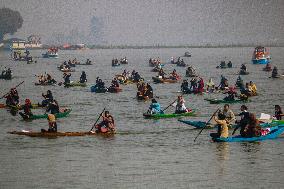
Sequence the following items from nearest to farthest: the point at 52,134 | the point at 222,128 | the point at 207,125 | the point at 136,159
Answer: the point at 136,159 → the point at 222,128 → the point at 52,134 → the point at 207,125

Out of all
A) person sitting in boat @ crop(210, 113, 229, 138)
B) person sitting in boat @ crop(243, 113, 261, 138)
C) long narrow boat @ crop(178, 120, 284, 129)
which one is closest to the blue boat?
long narrow boat @ crop(178, 120, 284, 129)

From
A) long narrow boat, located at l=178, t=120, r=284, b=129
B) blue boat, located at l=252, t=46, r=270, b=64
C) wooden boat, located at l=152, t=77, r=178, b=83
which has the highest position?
long narrow boat, located at l=178, t=120, r=284, b=129

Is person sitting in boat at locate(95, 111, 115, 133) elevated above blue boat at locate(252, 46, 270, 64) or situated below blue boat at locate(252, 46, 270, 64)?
above

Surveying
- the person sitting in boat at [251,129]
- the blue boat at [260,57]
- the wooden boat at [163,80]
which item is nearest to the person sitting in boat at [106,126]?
the person sitting in boat at [251,129]

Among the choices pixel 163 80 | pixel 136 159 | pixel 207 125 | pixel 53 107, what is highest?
pixel 53 107

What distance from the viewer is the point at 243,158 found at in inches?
1683

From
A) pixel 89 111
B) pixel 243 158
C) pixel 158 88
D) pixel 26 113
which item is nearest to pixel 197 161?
pixel 243 158

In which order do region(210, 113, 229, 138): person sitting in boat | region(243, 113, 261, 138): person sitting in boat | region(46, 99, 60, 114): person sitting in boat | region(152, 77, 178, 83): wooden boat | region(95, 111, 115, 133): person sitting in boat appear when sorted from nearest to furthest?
region(210, 113, 229, 138): person sitting in boat, region(243, 113, 261, 138): person sitting in boat, region(95, 111, 115, 133): person sitting in boat, region(46, 99, 60, 114): person sitting in boat, region(152, 77, 178, 83): wooden boat

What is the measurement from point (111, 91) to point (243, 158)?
149ft

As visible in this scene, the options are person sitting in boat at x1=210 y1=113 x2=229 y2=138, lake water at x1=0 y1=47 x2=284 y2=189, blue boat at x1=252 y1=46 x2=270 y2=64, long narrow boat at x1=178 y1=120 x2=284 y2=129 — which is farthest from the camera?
blue boat at x1=252 y1=46 x2=270 y2=64

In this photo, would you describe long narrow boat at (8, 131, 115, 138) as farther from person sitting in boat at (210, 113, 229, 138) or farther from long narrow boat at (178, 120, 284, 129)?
person sitting in boat at (210, 113, 229, 138)

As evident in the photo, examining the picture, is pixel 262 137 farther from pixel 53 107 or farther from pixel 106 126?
pixel 53 107

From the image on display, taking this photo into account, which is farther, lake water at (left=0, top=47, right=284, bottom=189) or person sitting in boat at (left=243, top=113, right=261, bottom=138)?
person sitting in boat at (left=243, top=113, right=261, bottom=138)

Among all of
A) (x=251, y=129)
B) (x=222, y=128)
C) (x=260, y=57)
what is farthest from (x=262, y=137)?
(x=260, y=57)
